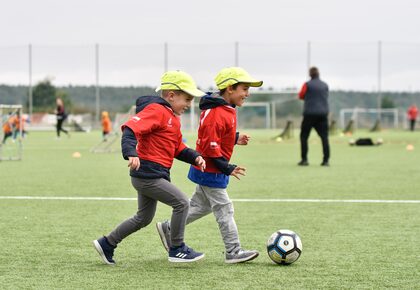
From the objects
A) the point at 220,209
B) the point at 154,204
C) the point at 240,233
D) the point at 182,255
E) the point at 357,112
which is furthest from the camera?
the point at 357,112

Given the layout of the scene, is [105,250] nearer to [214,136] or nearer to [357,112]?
[214,136]

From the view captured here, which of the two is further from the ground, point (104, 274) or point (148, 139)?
point (148, 139)

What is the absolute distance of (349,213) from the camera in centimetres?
955

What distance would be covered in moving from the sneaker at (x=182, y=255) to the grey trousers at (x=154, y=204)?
6 centimetres

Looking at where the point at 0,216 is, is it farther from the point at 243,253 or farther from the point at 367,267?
the point at 367,267

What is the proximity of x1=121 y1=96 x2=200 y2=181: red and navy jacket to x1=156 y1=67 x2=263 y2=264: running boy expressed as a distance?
0.92 feet

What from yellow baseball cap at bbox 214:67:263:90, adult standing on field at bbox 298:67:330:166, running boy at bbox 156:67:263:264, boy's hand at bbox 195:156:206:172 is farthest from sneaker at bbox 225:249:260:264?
adult standing on field at bbox 298:67:330:166

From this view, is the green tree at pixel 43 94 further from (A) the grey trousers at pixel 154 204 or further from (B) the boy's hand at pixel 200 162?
(B) the boy's hand at pixel 200 162

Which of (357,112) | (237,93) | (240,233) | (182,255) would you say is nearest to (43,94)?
(357,112)

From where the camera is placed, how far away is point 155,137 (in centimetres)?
637

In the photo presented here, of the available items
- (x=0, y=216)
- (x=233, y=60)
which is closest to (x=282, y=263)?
(x=0, y=216)

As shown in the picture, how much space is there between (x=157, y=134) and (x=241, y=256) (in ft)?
3.66

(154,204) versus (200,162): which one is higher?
(200,162)

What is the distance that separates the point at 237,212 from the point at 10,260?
361 cm
